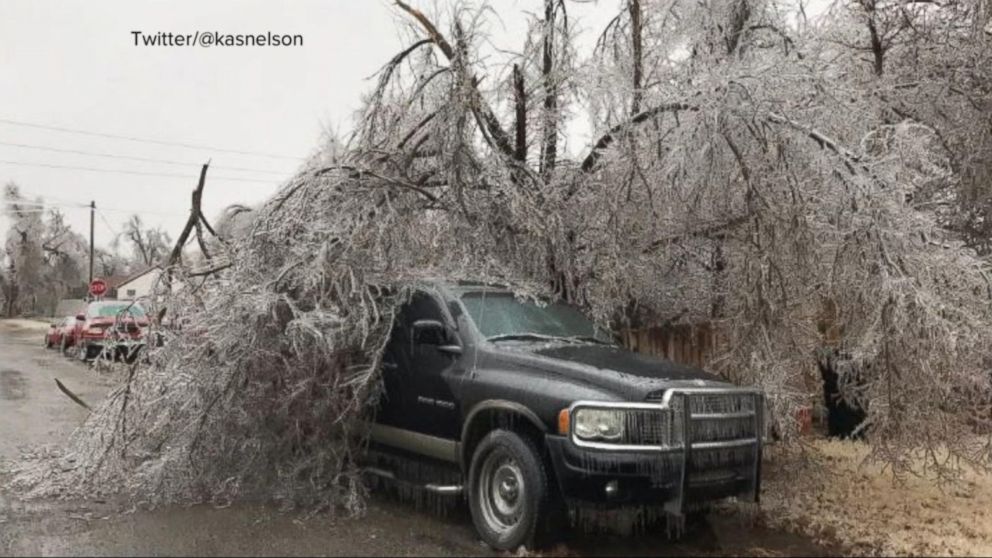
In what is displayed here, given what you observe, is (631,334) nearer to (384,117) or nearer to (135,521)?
(384,117)

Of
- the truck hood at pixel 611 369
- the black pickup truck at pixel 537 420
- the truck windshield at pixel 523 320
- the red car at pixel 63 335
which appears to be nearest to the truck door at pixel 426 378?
the black pickup truck at pixel 537 420

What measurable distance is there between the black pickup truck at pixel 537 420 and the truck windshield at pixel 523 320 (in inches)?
0.6

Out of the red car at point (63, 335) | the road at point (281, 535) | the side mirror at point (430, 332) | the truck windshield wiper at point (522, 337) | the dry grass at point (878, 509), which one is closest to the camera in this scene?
the road at point (281, 535)

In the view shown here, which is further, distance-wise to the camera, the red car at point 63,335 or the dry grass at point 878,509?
the red car at point 63,335

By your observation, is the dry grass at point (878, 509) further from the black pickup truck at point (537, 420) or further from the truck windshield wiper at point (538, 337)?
the truck windshield wiper at point (538, 337)

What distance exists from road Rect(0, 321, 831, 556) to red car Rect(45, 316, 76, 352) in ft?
63.8

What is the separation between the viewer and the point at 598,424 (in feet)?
19.2

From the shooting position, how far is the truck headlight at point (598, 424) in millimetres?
5824

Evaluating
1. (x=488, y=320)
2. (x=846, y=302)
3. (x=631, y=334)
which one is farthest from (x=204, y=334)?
(x=846, y=302)

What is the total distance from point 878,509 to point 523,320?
340cm

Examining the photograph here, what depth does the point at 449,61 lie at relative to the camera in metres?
8.96

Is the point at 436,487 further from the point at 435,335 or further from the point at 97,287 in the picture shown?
A: the point at 97,287

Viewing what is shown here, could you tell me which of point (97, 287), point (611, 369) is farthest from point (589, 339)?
point (97, 287)

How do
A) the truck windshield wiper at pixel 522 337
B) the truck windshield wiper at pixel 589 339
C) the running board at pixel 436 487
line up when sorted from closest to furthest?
the running board at pixel 436 487, the truck windshield wiper at pixel 522 337, the truck windshield wiper at pixel 589 339
